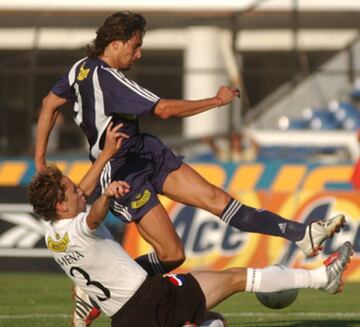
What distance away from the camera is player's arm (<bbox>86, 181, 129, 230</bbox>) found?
27.4 feet

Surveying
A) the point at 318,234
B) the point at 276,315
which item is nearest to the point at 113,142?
the point at 318,234

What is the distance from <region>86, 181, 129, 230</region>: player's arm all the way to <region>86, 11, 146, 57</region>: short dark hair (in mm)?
1811

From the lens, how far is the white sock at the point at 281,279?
30.1 feet

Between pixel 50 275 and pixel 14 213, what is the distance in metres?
0.98

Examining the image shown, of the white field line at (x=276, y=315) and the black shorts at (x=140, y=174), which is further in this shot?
the white field line at (x=276, y=315)

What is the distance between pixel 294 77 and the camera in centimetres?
2220

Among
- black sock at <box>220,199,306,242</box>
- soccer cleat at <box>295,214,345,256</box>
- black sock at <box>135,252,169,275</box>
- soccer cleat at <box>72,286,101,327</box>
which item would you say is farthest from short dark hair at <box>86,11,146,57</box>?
soccer cleat at <box>295,214,345,256</box>

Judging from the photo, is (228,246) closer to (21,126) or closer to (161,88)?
(21,126)

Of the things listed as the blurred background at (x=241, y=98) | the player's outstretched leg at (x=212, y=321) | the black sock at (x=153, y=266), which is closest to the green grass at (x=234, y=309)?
the black sock at (x=153, y=266)

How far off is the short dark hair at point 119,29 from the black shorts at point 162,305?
1.99 metres

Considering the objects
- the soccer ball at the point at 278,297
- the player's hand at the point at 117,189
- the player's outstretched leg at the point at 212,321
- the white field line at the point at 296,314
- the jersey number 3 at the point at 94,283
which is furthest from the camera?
the white field line at the point at 296,314

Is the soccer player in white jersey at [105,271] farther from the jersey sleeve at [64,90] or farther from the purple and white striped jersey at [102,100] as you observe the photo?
the jersey sleeve at [64,90]

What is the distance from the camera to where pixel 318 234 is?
384 inches

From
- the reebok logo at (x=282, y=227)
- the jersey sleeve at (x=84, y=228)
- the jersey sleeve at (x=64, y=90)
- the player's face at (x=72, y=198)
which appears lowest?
the reebok logo at (x=282, y=227)
